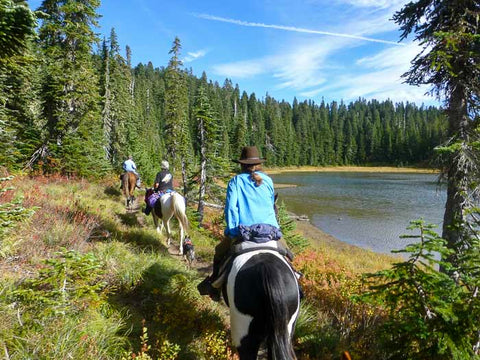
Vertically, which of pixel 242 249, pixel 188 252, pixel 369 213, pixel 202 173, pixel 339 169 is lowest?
pixel 369 213

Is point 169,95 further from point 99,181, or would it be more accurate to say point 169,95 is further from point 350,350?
point 350,350

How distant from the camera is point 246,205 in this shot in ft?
13.1

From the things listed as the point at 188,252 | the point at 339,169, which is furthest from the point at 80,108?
the point at 339,169

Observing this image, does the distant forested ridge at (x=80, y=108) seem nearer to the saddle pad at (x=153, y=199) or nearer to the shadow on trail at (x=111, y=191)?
the shadow on trail at (x=111, y=191)

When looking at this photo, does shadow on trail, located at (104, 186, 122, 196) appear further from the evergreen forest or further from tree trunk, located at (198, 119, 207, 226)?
tree trunk, located at (198, 119, 207, 226)

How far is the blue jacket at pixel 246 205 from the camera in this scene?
13.0 ft

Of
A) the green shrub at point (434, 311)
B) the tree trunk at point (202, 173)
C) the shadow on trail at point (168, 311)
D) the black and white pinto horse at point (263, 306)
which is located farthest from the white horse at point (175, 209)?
the tree trunk at point (202, 173)

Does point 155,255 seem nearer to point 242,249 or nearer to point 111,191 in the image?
point 242,249

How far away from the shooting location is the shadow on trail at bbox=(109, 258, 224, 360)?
395 cm

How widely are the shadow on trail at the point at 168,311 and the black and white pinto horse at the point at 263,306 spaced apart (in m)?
1.23

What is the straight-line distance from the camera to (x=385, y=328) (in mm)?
3348

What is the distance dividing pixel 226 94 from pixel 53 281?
12247 centimetres

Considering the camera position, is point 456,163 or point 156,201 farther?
point 156,201

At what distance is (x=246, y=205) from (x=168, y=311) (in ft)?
6.90
